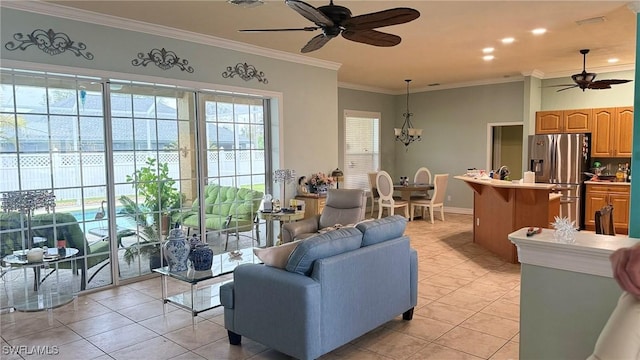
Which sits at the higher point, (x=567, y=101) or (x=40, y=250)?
(x=567, y=101)

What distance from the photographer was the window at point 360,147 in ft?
30.7

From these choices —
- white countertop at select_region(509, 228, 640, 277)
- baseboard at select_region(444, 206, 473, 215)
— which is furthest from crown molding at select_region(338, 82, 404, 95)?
white countertop at select_region(509, 228, 640, 277)

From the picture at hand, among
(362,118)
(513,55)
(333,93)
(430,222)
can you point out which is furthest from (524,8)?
(362,118)

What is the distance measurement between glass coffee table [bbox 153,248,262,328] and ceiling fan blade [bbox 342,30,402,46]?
204 centimetres

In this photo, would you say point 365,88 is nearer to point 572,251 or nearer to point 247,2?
point 247,2

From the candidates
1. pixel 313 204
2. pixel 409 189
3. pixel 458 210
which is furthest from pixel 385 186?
pixel 458 210

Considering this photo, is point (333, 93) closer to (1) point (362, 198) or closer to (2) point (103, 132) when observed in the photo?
(1) point (362, 198)

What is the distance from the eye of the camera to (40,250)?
3838mm

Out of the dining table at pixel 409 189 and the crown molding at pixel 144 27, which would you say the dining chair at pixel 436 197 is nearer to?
the dining table at pixel 409 189

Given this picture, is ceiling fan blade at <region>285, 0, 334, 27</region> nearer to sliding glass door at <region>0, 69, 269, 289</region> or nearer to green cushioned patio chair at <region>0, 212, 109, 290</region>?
sliding glass door at <region>0, 69, 269, 289</region>

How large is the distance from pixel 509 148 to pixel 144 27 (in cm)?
814

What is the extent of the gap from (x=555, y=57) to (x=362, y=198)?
3891mm

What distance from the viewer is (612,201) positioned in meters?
7.20

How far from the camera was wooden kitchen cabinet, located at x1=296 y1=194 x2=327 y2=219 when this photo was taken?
6270mm
